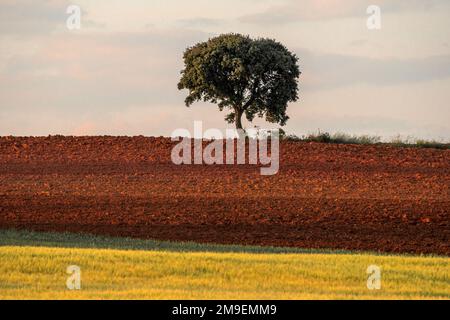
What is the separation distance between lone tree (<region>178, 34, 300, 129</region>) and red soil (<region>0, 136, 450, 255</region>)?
7.07 meters

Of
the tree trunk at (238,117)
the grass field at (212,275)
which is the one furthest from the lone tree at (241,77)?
the grass field at (212,275)

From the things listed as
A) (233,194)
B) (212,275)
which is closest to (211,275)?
(212,275)

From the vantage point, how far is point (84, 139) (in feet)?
155

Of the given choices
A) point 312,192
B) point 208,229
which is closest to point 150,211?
point 208,229

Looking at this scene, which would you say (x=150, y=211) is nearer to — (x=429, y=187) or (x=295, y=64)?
(x=429, y=187)

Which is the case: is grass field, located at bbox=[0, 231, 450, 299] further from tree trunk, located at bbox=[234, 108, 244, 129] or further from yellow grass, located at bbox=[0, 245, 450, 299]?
tree trunk, located at bbox=[234, 108, 244, 129]

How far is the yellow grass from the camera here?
15.8 m

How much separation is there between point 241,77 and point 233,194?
1963 centimetres

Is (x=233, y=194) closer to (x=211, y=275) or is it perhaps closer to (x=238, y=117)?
(x=211, y=275)

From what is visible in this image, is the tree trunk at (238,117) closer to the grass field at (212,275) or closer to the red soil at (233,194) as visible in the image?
the red soil at (233,194)

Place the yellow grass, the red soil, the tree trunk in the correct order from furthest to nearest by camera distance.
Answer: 1. the tree trunk
2. the red soil
3. the yellow grass

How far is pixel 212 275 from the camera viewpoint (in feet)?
59.5

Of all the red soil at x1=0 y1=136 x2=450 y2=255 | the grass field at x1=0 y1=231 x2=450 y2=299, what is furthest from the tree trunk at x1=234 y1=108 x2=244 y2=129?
the grass field at x1=0 y1=231 x2=450 y2=299
